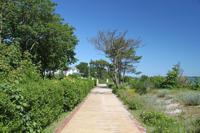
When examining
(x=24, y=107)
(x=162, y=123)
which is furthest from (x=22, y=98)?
(x=162, y=123)

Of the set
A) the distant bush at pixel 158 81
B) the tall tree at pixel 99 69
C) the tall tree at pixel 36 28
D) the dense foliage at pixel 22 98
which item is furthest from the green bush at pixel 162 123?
the tall tree at pixel 99 69

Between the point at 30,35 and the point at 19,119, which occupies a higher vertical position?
the point at 30,35

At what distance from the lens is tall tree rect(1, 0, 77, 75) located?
47.1 metres

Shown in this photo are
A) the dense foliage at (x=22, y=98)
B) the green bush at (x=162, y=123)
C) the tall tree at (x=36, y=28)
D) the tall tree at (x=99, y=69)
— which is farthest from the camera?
the tall tree at (x=99, y=69)

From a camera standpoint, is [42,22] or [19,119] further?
[42,22]

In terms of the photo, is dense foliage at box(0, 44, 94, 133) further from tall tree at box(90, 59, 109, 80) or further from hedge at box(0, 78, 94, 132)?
tall tree at box(90, 59, 109, 80)

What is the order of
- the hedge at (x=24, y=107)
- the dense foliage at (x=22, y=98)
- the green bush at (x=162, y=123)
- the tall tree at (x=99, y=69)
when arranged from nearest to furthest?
1. the hedge at (x=24, y=107)
2. the dense foliage at (x=22, y=98)
3. the green bush at (x=162, y=123)
4. the tall tree at (x=99, y=69)

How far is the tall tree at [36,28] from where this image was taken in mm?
47125

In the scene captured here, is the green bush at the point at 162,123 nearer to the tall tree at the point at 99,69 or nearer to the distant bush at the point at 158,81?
the distant bush at the point at 158,81

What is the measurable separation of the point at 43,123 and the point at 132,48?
127 ft

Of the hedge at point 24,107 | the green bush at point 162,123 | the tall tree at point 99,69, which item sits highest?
the tall tree at point 99,69

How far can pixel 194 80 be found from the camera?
43.4 m

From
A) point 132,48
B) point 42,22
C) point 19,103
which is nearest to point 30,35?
point 42,22

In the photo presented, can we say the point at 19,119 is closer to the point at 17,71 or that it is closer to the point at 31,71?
the point at 17,71
